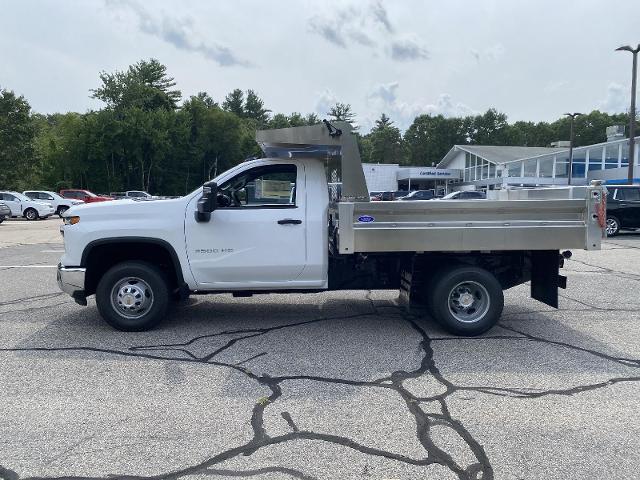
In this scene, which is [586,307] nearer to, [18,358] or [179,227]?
[179,227]

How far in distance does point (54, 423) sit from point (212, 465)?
4.60 ft

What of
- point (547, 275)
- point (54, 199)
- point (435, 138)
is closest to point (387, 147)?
point (435, 138)

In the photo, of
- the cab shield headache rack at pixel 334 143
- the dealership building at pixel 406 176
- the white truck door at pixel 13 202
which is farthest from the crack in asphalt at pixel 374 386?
the dealership building at pixel 406 176

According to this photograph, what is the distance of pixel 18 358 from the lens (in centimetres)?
533

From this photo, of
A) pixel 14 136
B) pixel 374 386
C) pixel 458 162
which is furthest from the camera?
pixel 458 162

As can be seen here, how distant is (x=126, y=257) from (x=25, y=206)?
28754mm

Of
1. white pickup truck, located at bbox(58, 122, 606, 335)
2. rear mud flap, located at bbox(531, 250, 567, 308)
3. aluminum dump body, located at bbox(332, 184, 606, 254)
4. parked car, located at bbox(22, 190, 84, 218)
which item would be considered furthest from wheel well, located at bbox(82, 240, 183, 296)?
parked car, located at bbox(22, 190, 84, 218)

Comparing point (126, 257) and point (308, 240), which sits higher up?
point (308, 240)

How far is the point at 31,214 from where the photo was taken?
3122 centimetres

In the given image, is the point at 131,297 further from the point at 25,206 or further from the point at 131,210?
the point at 25,206

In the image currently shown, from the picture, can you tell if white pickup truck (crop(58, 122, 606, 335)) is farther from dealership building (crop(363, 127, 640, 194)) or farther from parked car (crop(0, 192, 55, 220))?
dealership building (crop(363, 127, 640, 194))

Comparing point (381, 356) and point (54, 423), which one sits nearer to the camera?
point (54, 423)

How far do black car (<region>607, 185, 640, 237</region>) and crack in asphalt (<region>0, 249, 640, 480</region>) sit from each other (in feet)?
47.6

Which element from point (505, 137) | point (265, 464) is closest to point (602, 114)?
point (505, 137)
